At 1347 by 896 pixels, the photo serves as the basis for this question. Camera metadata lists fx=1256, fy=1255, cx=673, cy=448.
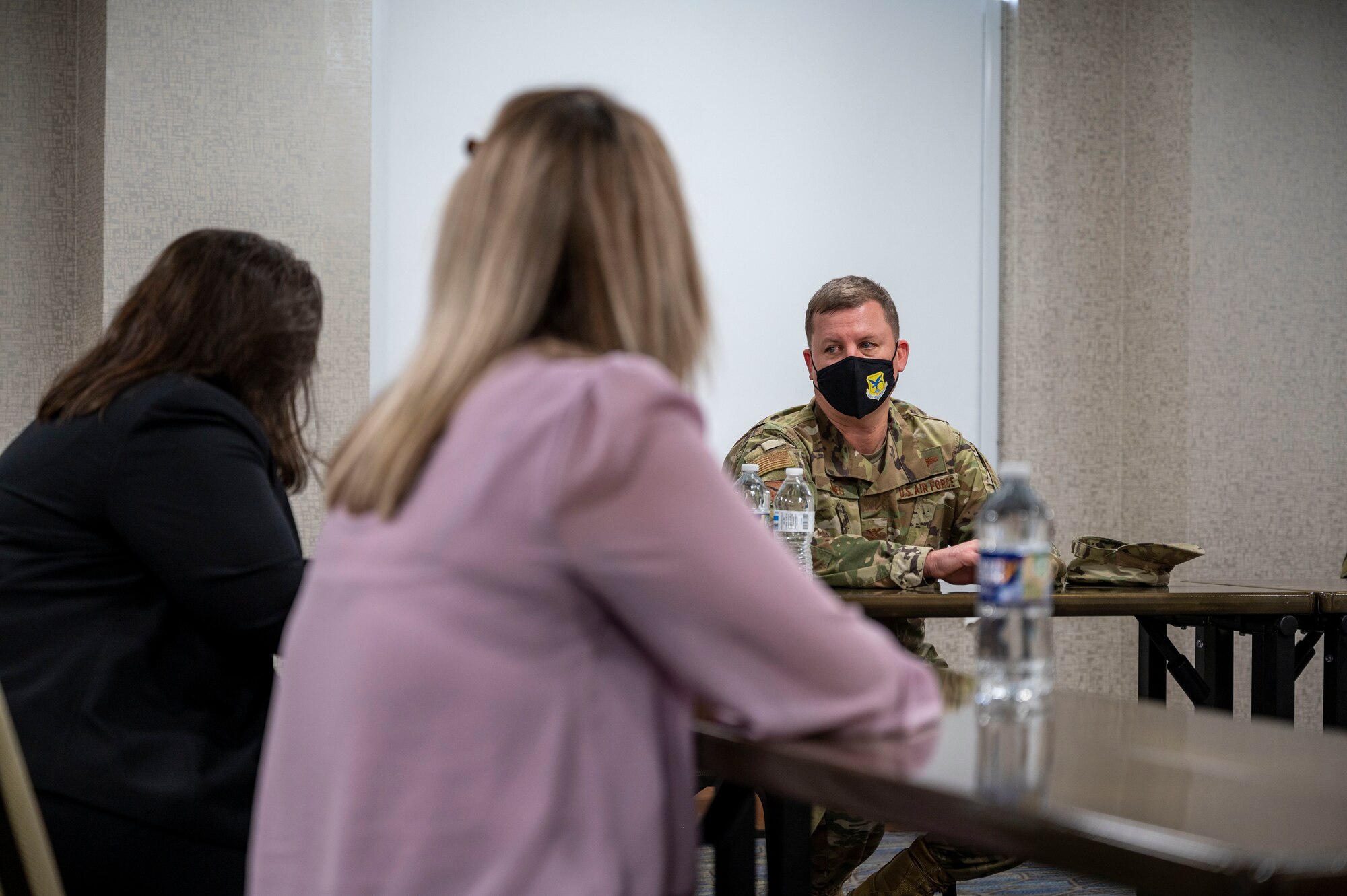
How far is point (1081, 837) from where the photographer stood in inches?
31.5

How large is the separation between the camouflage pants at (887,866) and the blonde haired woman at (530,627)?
65.5 inches

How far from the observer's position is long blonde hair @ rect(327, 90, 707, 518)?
3.20 ft

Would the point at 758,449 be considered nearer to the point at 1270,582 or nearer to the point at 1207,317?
the point at 1270,582

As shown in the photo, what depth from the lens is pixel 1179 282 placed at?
13.4 ft

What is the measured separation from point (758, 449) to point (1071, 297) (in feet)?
6.66

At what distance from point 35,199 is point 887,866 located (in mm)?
2754

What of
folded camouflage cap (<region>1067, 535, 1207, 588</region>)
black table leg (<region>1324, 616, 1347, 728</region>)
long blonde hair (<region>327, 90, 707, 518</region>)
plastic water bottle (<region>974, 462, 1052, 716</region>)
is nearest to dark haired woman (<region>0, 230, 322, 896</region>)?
long blonde hair (<region>327, 90, 707, 518</region>)

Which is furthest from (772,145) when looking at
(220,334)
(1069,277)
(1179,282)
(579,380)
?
(579,380)

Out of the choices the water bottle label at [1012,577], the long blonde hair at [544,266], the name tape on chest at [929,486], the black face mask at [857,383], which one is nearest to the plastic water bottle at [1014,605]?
the water bottle label at [1012,577]

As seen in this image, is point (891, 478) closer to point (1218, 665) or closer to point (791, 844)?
point (1218, 665)

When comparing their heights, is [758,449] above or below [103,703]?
above

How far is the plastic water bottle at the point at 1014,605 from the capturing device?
1.21 m

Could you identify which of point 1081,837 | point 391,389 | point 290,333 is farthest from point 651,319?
point 290,333

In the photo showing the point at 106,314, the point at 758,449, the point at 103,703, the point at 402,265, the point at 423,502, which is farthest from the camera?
the point at 402,265
